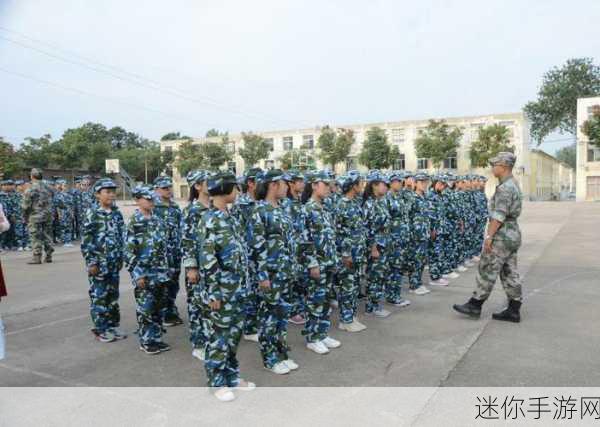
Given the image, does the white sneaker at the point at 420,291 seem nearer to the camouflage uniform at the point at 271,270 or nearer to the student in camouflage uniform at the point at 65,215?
the camouflage uniform at the point at 271,270

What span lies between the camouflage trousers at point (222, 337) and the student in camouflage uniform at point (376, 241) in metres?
2.47

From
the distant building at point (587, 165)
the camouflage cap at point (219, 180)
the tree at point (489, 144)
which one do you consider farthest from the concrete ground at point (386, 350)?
the distant building at point (587, 165)

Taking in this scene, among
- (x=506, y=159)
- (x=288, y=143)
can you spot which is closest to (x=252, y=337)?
(x=506, y=159)

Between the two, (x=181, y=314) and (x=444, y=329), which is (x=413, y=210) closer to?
(x=444, y=329)

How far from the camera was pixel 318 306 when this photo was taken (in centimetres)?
457

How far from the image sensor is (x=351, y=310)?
5211mm

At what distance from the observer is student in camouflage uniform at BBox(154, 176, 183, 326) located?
545 centimetres

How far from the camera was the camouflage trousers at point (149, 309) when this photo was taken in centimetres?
455

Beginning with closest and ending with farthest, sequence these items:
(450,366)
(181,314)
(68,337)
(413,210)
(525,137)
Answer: (450,366), (68,337), (181,314), (413,210), (525,137)

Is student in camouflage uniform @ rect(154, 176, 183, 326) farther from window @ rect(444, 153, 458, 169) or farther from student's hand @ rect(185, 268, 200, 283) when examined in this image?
window @ rect(444, 153, 458, 169)

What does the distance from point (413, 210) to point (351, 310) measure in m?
2.15

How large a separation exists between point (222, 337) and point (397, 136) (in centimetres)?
4738

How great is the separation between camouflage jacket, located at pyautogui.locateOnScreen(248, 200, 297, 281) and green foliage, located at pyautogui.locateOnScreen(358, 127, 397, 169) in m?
42.7

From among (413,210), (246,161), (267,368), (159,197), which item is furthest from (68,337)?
(246,161)
